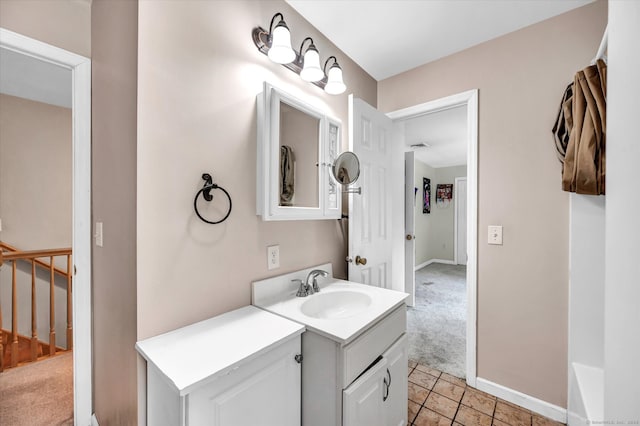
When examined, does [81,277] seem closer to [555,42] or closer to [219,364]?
[219,364]

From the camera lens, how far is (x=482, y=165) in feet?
5.96

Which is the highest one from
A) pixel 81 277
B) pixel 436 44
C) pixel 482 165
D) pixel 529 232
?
pixel 436 44

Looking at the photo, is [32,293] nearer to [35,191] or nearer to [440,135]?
[35,191]

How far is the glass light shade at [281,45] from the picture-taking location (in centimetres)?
127

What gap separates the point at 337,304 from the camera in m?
1.54

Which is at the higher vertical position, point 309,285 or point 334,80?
point 334,80

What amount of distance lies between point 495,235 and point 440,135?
2.45m

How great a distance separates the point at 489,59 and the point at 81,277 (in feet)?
9.14

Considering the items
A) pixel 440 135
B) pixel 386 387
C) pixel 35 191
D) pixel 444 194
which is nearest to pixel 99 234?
pixel 386 387

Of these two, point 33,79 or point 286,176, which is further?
point 33,79

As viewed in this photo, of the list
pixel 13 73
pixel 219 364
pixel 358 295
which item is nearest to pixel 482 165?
pixel 358 295

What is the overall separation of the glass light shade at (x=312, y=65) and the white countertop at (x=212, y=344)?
1270mm

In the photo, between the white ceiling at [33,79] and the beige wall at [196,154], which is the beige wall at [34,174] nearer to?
the white ceiling at [33,79]

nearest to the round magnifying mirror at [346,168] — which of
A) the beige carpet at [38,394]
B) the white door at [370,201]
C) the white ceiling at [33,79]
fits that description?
the white door at [370,201]
